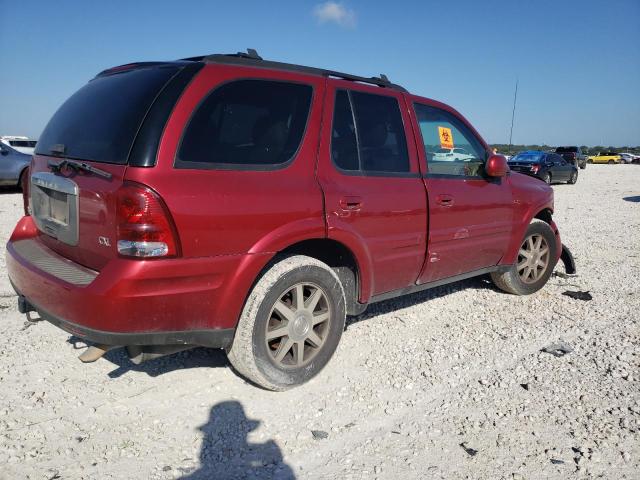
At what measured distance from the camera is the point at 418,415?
2.75 metres

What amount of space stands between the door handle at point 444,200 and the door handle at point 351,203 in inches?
32.7

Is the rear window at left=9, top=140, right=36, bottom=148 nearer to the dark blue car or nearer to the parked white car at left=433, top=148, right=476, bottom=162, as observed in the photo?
the parked white car at left=433, top=148, right=476, bottom=162

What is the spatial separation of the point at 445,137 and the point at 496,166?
0.50 metres

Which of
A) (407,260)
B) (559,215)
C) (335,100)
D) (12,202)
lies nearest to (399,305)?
(407,260)

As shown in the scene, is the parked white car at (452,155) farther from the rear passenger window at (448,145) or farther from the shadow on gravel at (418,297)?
the shadow on gravel at (418,297)

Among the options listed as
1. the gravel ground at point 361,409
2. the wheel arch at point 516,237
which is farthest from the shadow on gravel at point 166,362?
the wheel arch at point 516,237

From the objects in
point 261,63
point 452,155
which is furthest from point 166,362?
point 452,155

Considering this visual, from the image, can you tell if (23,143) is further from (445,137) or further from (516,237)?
(516,237)

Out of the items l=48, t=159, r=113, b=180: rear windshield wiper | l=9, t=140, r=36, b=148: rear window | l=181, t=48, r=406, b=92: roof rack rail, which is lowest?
l=9, t=140, r=36, b=148: rear window

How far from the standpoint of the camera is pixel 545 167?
21.2 m

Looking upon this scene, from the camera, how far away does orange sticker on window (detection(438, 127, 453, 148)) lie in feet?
12.9

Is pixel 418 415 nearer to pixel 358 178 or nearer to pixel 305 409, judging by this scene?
pixel 305 409

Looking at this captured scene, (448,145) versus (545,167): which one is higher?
(448,145)

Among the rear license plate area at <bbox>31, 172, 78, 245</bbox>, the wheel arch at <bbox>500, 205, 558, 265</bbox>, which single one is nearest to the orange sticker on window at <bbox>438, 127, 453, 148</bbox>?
the wheel arch at <bbox>500, 205, 558, 265</bbox>
